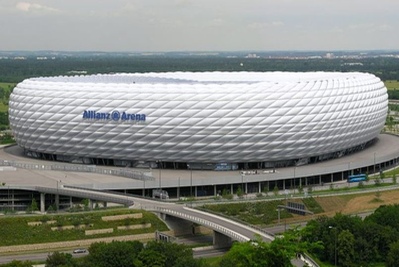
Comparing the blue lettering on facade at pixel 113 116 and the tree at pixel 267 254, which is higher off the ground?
the blue lettering on facade at pixel 113 116

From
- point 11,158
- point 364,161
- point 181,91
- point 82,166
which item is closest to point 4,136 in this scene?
A: point 11,158

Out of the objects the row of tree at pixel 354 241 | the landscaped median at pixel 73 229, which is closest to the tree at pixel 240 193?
the landscaped median at pixel 73 229

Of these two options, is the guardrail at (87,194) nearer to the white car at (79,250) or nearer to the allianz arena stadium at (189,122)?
the white car at (79,250)

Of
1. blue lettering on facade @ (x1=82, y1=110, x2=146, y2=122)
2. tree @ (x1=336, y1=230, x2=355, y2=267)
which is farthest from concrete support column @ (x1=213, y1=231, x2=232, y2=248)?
blue lettering on facade @ (x1=82, y1=110, x2=146, y2=122)

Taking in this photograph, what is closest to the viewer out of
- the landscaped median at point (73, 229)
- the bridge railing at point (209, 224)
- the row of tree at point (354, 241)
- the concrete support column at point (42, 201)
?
the row of tree at point (354, 241)

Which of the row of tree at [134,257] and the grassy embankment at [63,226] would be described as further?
the grassy embankment at [63,226]

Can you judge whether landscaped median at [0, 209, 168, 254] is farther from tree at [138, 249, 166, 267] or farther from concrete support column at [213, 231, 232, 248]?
tree at [138, 249, 166, 267]
